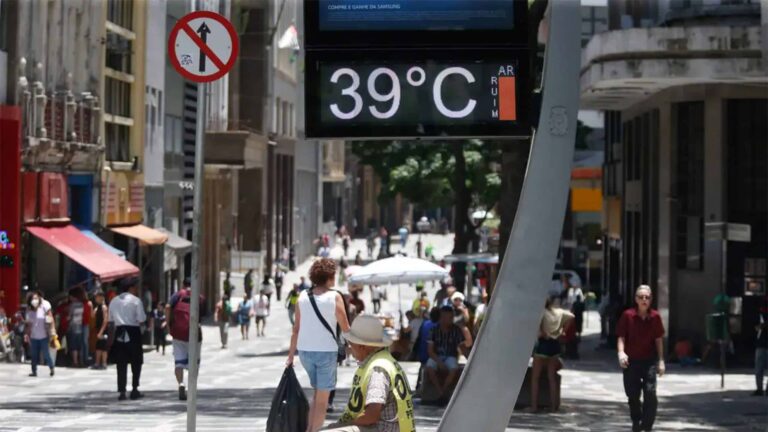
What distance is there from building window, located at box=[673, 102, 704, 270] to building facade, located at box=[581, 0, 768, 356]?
0.07 feet

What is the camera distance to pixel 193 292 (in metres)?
12.3

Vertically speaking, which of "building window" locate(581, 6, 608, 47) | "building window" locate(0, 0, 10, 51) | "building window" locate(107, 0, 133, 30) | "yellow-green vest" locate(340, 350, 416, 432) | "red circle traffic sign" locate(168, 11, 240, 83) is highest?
"building window" locate(581, 6, 608, 47)

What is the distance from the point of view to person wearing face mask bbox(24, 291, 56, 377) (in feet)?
91.8

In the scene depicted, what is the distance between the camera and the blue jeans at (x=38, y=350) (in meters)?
28.0

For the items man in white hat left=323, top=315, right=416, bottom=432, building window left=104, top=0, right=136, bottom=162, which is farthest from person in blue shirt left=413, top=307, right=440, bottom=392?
building window left=104, top=0, right=136, bottom=162

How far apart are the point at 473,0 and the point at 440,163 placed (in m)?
43.5

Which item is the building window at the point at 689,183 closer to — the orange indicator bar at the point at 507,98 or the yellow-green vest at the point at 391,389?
the orange indicator bar at the point at 507,98

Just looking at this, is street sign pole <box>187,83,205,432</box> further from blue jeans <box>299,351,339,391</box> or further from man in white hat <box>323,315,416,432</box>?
man in white hat <box>323,315,416,432</box>

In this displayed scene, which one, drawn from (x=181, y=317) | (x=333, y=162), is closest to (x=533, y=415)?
(x=181, y=317)

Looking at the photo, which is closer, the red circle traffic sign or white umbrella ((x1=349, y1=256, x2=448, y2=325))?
the red circle traffic sign

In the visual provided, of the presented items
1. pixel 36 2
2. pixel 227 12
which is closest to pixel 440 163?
pixel 227 12

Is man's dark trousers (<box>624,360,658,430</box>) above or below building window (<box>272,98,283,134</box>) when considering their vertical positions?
below

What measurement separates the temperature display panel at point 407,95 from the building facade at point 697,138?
17.2 m

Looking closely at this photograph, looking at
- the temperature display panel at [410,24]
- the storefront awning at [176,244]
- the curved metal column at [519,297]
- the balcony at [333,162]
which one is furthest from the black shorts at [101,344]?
the balcony at [333,162]
